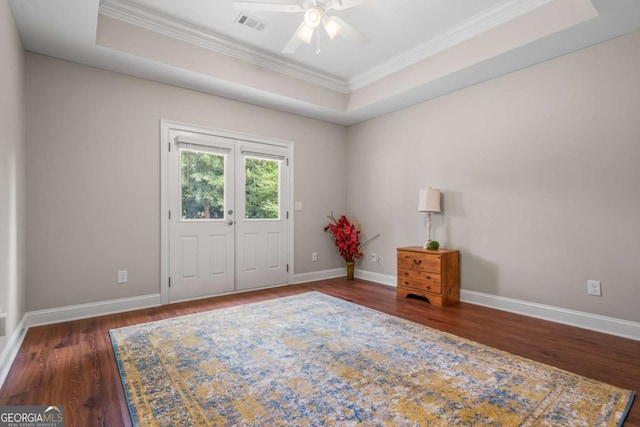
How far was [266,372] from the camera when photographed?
2.15 metres

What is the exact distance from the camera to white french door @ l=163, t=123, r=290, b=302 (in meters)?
3.95

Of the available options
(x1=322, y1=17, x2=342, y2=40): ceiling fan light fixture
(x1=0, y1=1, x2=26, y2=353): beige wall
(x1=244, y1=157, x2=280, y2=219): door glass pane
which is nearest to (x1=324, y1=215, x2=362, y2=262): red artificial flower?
(x1=244, y1=157, x2=280, y2=219): door glass pane

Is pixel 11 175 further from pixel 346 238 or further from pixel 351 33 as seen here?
pixel 346 238

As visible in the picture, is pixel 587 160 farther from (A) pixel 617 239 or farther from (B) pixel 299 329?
(B) pixel 299 329

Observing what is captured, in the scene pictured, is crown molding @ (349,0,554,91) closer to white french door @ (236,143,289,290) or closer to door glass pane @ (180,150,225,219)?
white french door @ (236,143,289,290)

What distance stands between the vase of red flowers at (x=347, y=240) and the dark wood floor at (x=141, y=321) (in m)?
1.25

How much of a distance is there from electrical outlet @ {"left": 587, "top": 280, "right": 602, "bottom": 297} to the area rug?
4.14ft

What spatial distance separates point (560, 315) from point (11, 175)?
4.88 meters

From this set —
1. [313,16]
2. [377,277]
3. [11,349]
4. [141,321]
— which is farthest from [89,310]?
[377,277]

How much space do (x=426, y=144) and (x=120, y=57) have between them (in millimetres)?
3686

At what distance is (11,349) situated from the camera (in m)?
2.40

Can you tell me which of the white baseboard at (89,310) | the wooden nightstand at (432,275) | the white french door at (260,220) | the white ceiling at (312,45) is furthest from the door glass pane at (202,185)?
the wooden nightstand at (432,275)

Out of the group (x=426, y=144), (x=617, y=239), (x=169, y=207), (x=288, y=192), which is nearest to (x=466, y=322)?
(x=617, y=239)

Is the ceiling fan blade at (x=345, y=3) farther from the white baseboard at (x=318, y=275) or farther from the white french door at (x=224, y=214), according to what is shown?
the white baseboard at (x=318, y=275)
